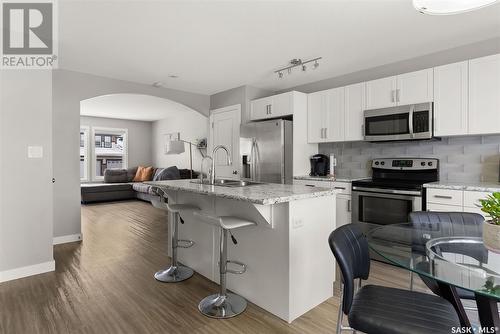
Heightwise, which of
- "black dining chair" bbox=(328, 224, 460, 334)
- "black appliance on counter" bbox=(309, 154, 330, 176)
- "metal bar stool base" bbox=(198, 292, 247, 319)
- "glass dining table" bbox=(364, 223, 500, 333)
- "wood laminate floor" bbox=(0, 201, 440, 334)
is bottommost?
"wood laminate floor" bbox=(0, 201, 440, 334)

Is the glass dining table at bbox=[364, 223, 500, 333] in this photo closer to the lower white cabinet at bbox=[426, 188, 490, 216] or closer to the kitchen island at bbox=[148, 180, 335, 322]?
the kitchen island at bbox=[148, 180, 335, 322]

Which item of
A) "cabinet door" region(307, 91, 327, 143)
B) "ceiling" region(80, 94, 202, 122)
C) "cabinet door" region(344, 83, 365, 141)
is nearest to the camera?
"cabinet door" region(344, 83, 365, 141)

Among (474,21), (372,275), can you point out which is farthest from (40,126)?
(474,21)

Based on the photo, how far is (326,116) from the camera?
3.97m

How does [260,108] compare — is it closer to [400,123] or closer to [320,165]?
[320,165]

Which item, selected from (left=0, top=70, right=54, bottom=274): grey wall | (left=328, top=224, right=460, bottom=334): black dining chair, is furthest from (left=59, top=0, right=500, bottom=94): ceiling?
(left=328, top=224, right=460, bottom=334): black dining chair

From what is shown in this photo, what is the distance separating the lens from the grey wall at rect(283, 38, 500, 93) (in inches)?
116

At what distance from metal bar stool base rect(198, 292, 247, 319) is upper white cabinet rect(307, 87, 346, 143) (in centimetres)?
259

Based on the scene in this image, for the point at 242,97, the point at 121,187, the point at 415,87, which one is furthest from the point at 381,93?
the point at 121,187

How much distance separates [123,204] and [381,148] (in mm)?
6366

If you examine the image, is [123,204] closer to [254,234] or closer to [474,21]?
[254,234]

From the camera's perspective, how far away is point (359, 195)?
131 inches

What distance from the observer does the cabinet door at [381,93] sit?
330 centimetres

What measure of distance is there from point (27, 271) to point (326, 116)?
4053mm
